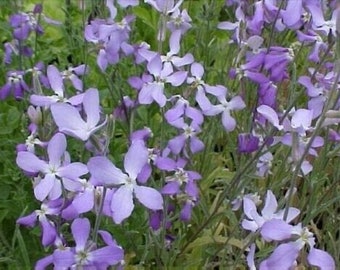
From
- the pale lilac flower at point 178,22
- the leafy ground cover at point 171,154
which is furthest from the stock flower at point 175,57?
the pale lilac flower at point 178,22

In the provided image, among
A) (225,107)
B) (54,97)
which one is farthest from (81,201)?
(225,107)

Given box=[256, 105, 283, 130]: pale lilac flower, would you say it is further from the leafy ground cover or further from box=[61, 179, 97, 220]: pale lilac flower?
box=[61, 179, 97, 220]: pale lilac flower

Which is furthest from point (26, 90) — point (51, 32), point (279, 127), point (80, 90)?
point (51, 32)

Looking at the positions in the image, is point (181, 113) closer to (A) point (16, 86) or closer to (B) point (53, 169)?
(B) point (53, 169)

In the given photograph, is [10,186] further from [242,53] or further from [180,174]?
[242,53]

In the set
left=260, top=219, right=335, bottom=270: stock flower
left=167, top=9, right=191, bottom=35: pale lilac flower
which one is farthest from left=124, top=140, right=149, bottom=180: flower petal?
left=167, top=9, right=191, bottom=35: pale lilac flower

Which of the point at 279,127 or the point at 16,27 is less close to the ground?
the point at 279,127
